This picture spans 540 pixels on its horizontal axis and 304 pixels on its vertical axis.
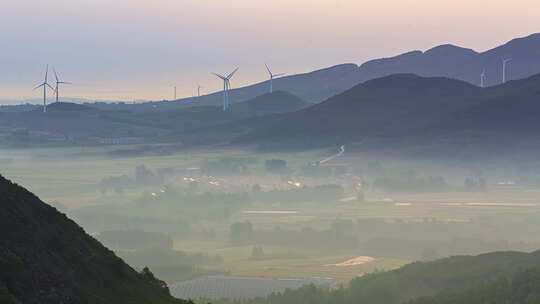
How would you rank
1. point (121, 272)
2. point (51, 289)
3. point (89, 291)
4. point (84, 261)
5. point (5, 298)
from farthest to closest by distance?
point (121, 272) < point (84, 261) < point (89, 291) < point (51, 289) < point (5, 298)

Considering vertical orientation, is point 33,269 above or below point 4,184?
below

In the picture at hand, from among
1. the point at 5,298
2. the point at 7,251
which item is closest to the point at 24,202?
the point at 7,251

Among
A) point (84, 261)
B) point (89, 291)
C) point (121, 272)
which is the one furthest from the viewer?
point (121, 272)

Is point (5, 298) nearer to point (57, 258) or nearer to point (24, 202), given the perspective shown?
point (57, 258)

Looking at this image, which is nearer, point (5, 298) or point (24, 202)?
point (5, 298)

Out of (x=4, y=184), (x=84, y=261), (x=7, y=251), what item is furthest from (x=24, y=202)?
(x=7, y=251)

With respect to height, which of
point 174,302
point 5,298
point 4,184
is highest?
point 4,184
